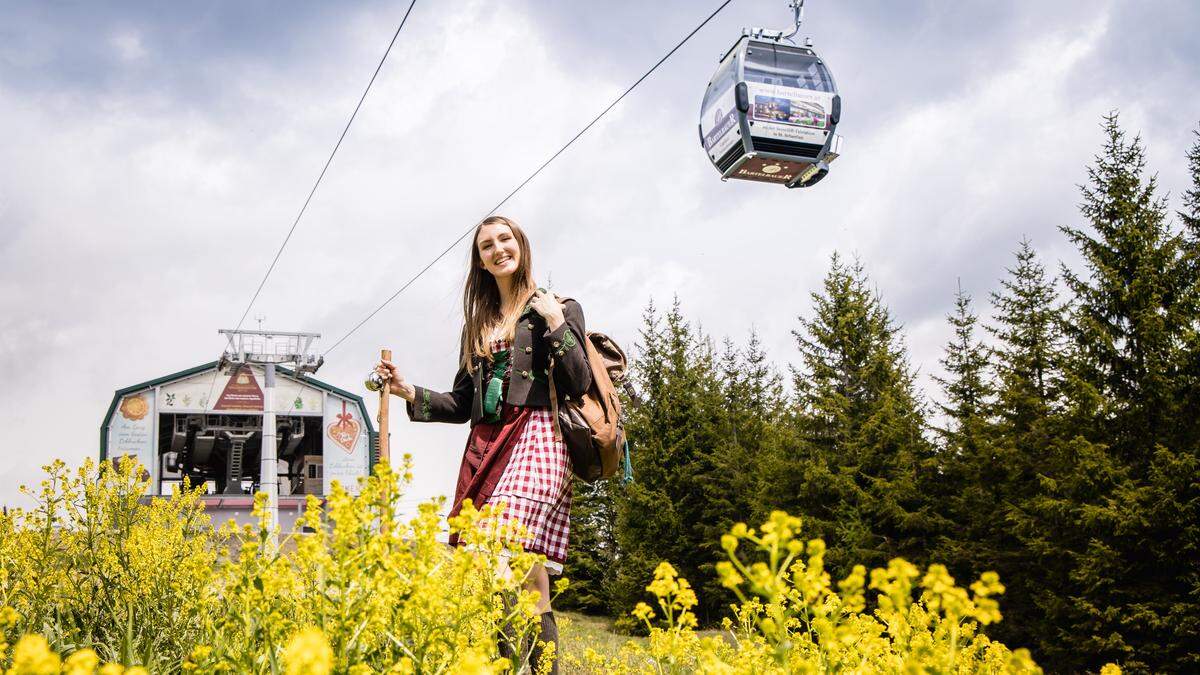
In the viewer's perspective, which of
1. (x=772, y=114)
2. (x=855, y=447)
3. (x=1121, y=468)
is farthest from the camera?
(x=855, y=447)

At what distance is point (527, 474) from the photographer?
2820 mm

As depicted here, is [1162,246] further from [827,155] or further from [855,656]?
[855,656]

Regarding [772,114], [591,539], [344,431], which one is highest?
[772,114]

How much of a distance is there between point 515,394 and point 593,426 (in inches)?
10.9

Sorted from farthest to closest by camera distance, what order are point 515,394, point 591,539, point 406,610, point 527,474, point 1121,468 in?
point 591,539 → point 1121,468 → point 515,394 → point 527,474 → point 406,610

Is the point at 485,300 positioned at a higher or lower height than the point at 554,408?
higher

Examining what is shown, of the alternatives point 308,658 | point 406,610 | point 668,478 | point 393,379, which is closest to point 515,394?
point 393,379

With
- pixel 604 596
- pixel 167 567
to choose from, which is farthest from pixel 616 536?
pixel 167 567

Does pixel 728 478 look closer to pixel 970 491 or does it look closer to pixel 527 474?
pixel 970 491

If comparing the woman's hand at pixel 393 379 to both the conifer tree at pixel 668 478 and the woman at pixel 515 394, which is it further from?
the conifer tree at pixel 668 478

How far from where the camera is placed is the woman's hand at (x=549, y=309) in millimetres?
2859

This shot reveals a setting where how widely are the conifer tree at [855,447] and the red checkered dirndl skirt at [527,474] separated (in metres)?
11.7

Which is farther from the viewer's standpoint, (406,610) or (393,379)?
(393,379)

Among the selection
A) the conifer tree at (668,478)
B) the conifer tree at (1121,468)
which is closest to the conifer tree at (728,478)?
the conifer tree at (668,478)
